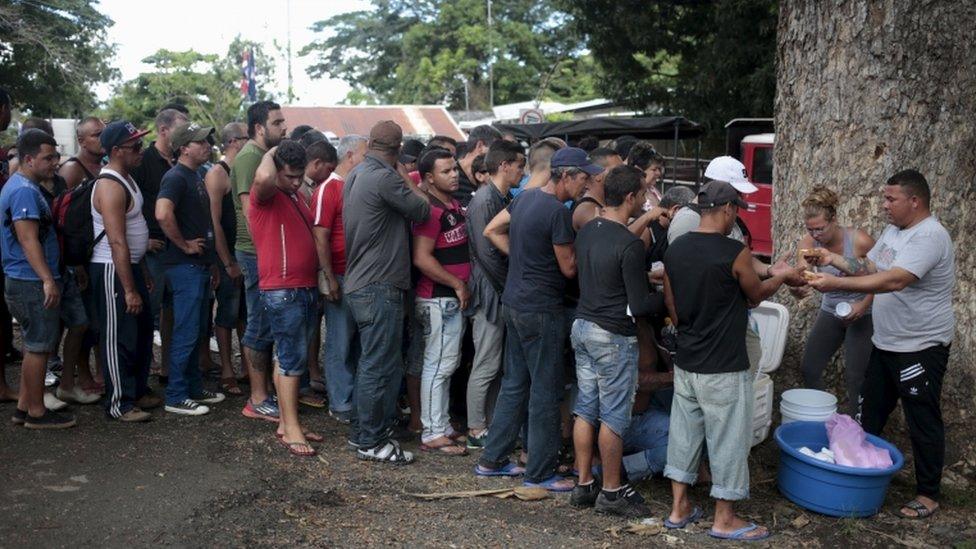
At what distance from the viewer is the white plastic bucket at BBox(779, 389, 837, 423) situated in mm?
5145

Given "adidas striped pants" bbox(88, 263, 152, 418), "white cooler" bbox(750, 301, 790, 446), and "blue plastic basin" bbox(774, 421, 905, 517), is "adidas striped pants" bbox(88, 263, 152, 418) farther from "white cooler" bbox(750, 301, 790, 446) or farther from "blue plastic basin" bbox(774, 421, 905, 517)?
"blue plastic basin" bbox(774, 421, 905, 517)

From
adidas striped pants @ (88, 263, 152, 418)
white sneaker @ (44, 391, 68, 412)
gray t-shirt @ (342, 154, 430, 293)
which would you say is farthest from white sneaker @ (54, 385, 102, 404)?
gray t-shirt @ (342, 154, 430, 293)

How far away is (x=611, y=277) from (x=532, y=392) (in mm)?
930

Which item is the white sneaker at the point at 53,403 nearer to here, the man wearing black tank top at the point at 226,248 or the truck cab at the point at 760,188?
the man wearing black tank top at the point at 226,248

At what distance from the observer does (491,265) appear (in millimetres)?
5348

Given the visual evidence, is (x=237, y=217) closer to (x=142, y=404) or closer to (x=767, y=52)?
(x=142, y=404)

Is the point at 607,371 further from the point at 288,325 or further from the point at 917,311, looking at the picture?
the point at 288,325

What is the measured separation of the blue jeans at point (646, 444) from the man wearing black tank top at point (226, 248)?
310 cm

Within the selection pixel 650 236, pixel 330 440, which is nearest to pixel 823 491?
pixel 650 236

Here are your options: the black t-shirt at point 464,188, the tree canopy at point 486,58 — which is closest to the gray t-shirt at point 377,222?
the black t-shirt at point 464,188

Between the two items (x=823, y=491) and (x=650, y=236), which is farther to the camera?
(x=650, y=236)

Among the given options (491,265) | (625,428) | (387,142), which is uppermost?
(387,142)

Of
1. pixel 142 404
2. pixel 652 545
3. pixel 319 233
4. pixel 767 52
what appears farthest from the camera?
pixel 767 52

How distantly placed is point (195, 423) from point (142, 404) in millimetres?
497
